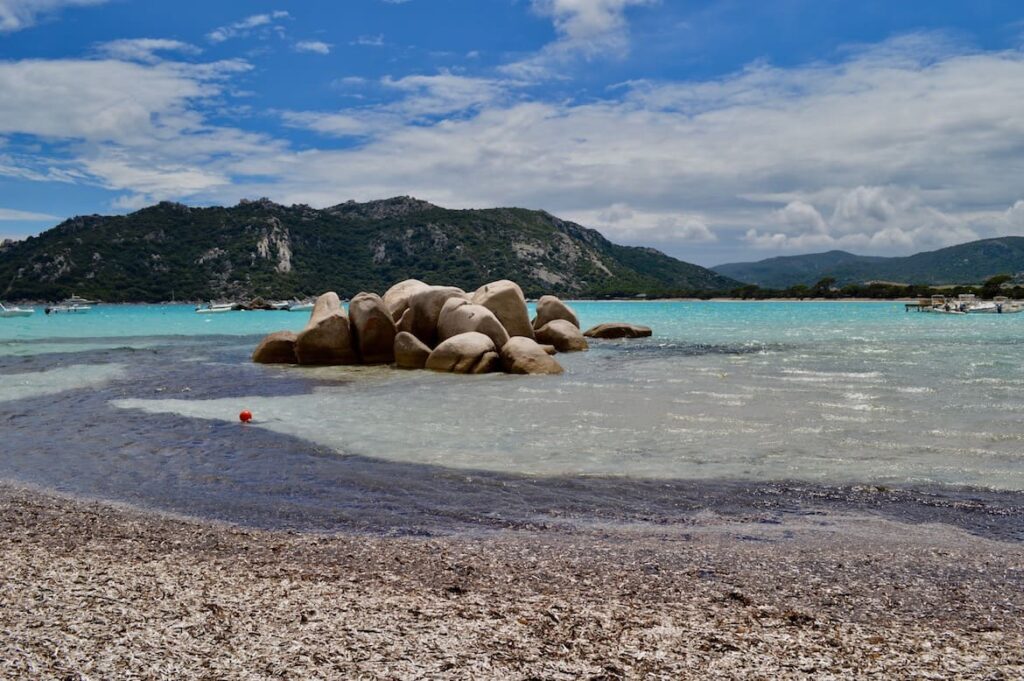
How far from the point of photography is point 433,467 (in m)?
12.0

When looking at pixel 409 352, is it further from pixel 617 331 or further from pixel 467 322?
pixel 617 331

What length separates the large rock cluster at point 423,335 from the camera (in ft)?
85.7

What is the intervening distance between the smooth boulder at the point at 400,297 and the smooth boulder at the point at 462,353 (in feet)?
17.3

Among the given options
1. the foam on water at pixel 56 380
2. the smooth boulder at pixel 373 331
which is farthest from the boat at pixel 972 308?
the foam on water at pixel 56 380

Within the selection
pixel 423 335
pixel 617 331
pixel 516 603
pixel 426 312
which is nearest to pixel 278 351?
pixel 423 335

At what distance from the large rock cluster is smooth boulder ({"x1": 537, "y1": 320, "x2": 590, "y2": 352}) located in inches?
82.5

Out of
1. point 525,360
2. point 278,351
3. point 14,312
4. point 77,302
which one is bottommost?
point 525,360

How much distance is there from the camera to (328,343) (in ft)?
96.8

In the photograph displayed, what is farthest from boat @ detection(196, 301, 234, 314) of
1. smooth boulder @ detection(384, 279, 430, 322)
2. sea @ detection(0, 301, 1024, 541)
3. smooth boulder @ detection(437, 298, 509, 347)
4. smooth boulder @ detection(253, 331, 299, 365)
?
smooth boulder @ detection(437, 298, 509, 347)

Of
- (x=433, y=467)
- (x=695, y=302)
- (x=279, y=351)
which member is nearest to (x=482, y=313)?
(x=279, y=351)

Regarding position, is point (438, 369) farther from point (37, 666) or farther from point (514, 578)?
point (37, 666)

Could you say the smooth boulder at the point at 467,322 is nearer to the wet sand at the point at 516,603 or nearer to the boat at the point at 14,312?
the wet sand at the point at 516,603

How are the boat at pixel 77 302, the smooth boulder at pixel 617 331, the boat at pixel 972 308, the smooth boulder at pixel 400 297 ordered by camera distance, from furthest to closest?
1. the boat at pixel 77 302
2. the boat at pixel 972 308
3. the smooth boulder at pixel 617 331
4. the smooth boulder at pixel 400 297

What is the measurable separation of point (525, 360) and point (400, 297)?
980cm
